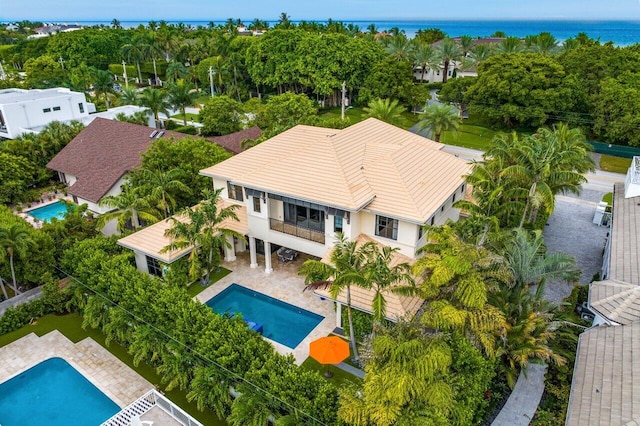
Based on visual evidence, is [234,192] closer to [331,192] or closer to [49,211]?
[331,192]

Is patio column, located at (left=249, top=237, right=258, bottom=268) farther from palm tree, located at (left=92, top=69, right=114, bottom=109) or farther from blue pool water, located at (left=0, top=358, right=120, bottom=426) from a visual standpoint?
palm tree, located at (left=92, top=69, right=114, bottom=109)

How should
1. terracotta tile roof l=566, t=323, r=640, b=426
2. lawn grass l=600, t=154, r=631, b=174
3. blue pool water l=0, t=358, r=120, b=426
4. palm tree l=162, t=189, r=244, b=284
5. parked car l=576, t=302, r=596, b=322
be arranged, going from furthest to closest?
1. lawn grass l=600, t=154, r=631, b=174
2. palm tree l=162, t=189, r=244, b=284
3. parked car l=576, t=302, r=596, b=322
4. blue pool water l=0, t=358, r=120, b=426
5. terracotta tile roof l=566, t=323, r=640, b=426

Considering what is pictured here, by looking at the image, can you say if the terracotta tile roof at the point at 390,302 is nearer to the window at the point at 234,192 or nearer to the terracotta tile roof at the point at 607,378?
the terracotta tile roof at the point at 607,378

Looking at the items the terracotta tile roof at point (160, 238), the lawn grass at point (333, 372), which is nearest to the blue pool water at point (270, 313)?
the lawn grass at point (333, 372)

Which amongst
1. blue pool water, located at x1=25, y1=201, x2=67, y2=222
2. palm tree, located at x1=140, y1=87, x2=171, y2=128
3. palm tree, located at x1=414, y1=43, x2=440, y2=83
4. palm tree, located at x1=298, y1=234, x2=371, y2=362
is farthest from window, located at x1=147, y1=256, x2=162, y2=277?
palm tree, located at x1=414, y1=43, x2=440, y2=83

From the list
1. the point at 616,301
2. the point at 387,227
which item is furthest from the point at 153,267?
the point at 616,301

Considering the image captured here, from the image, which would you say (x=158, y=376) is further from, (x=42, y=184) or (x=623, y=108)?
(x=623, y=108)
